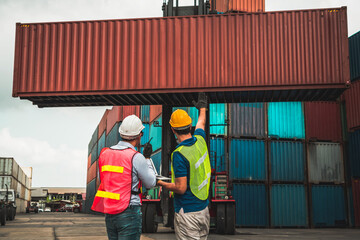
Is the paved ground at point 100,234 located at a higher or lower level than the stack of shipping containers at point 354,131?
lower

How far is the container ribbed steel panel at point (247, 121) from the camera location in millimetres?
21891

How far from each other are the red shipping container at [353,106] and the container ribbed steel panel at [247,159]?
5051 millimetres

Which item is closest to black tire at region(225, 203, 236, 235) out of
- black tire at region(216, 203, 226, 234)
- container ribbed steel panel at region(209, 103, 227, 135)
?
black tire at region(216, 203, 226, 234)

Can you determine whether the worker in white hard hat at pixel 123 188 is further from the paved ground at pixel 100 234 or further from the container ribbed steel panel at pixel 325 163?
the container ribbed steel panel at pixel 325 163

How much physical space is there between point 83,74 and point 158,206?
202 inches

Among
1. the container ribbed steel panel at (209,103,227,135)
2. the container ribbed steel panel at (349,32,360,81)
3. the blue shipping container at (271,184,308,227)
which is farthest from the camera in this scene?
the container ribbed steel panel at (349,32,360,81)

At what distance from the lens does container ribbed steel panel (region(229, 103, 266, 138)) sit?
21.9 metres

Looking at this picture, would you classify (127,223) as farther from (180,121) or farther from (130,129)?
(180,121)

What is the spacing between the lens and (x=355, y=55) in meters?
22.3

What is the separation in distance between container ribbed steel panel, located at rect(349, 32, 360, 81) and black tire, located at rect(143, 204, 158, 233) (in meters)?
14.1

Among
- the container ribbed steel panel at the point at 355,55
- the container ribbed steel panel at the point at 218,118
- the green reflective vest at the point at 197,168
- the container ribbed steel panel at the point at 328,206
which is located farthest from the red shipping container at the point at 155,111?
the green reflective vest at the point at 197,168

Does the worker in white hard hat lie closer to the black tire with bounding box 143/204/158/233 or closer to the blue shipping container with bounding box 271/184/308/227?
the black tire with bounding box 143/204/158/233

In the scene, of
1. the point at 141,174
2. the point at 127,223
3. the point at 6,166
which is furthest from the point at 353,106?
the point at 6,166

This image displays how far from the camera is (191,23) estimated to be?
1359 centimetres
